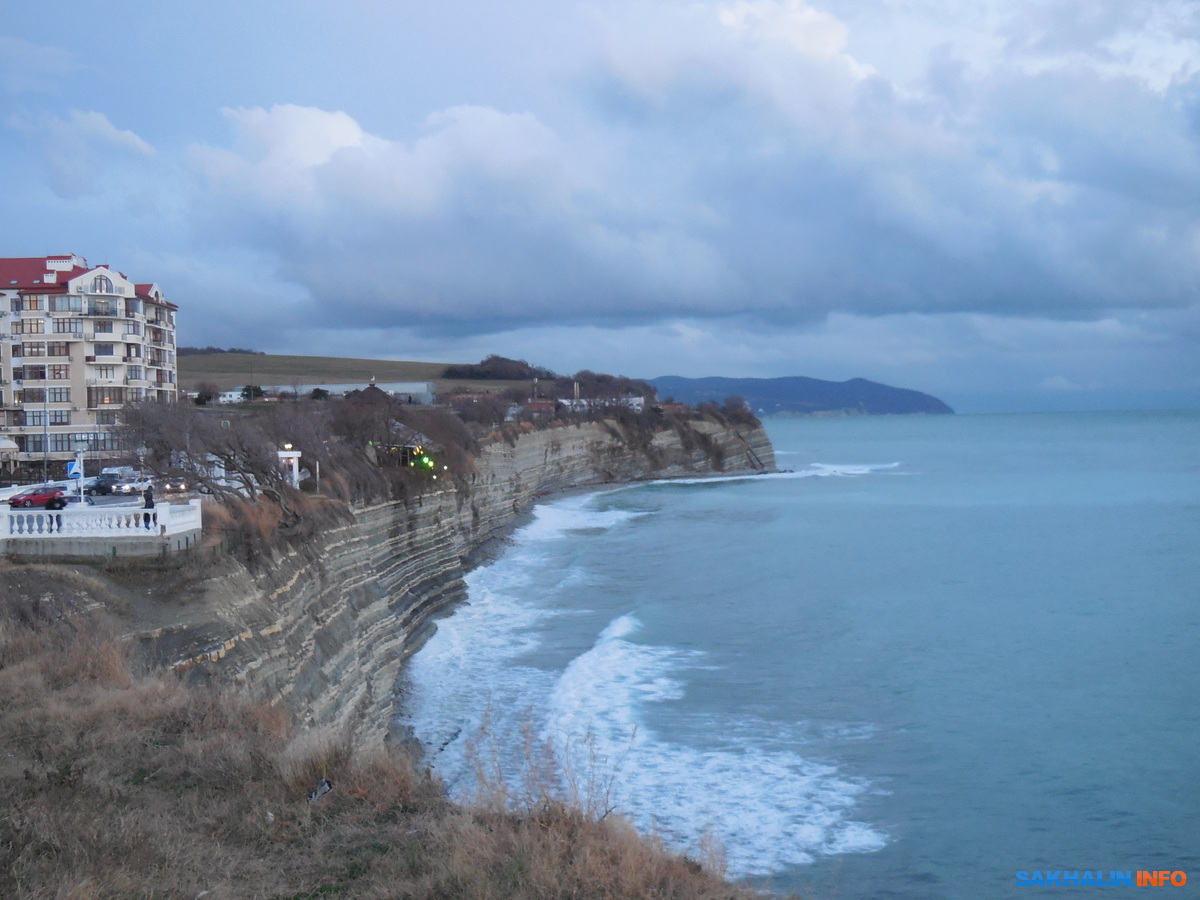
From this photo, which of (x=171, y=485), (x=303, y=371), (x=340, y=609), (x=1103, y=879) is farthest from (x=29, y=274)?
(x=303, y=371)

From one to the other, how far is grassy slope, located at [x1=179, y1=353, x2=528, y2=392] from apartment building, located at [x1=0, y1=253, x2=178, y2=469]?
41.4 m

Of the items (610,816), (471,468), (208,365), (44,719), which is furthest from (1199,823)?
(208,365)

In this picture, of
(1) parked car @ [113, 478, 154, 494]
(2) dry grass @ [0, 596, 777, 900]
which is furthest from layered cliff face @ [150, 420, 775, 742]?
(1) parked car @ [113, 478, 154, 494]

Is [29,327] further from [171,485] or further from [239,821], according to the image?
[239,821]

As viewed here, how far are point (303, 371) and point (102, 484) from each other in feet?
311

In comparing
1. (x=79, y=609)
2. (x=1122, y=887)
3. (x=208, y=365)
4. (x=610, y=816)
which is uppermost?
(x=208, y=365)

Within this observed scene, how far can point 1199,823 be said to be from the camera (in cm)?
1348

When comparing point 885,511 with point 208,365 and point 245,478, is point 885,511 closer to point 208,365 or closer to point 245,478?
point 245,478

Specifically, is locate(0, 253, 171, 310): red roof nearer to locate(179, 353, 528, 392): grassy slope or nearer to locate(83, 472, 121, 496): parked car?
locate(83, 472, 121, 496): parked car

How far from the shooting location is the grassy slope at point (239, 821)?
6.20 meters

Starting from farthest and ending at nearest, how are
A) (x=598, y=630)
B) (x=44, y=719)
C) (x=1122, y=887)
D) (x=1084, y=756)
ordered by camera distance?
(x=598, y=630), (x=1084, y=756), (x=1122, y=887), (x=44, y=719)

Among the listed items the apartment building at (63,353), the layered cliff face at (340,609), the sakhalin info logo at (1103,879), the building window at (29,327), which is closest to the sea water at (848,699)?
the sakhalin info logo at (1103,879)

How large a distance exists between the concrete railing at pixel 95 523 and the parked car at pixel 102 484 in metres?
17.1

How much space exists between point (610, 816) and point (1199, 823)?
10.4 m
